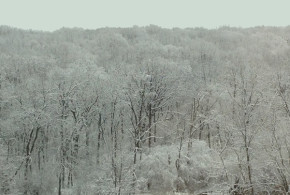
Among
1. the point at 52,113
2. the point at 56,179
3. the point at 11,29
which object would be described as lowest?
the point at 56,179

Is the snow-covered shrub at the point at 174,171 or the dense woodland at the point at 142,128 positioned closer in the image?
the dense woodland at the point at 142,128

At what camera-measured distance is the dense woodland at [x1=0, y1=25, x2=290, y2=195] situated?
19812mm

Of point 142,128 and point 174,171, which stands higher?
point 142,128

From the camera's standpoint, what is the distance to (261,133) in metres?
20.7

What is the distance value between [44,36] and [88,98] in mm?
64897

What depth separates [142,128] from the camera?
41.0 meters

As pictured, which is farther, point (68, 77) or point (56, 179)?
point (68, 77)

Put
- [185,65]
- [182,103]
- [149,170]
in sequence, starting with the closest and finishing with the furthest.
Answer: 1. [149,170]
2. [185,65]
3. [182,103]

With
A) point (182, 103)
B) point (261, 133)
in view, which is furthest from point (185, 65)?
point (261, 133)

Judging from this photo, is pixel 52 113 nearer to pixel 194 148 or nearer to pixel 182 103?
pixel 194 148

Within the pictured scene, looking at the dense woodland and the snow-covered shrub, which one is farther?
the snow-covered shrub

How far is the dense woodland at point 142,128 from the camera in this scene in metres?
19.8

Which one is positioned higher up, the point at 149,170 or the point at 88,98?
the point at 88,98

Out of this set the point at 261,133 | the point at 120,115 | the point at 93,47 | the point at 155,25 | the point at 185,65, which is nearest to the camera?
the point at 261,133
